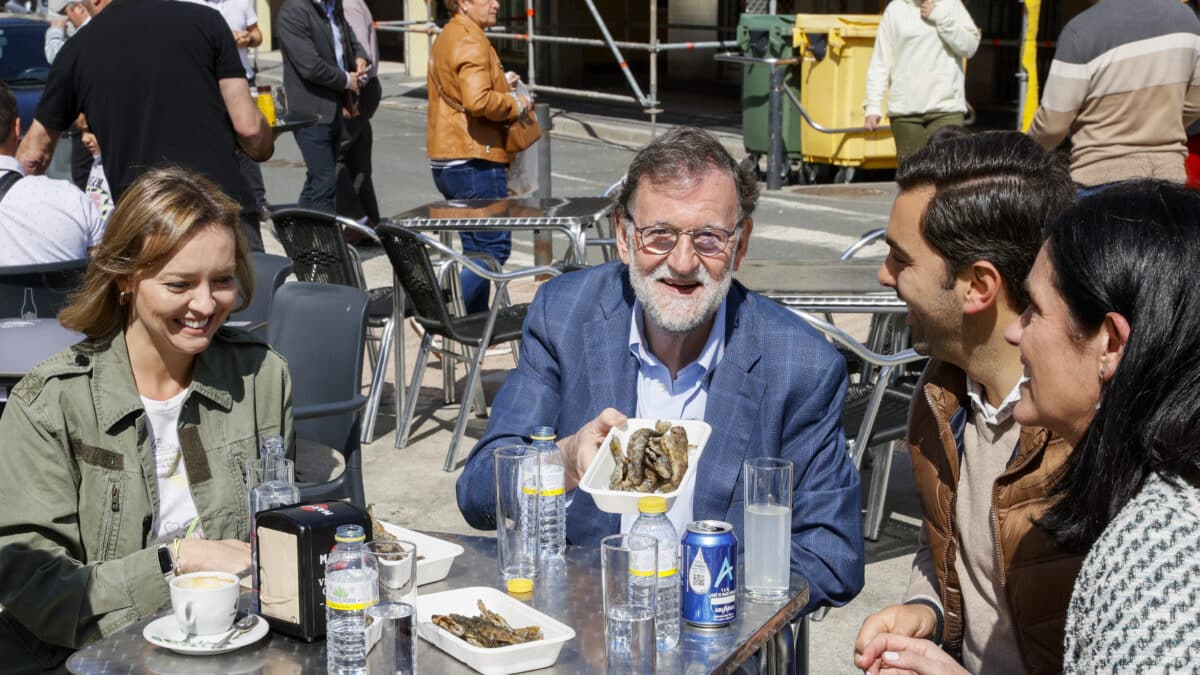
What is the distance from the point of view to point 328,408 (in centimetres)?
416

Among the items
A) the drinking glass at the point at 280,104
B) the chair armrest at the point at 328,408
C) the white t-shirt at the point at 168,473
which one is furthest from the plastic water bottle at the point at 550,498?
the drinking glass at the point at 280,104

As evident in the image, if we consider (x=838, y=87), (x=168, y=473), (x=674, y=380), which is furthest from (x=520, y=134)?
(x=838, y=87)

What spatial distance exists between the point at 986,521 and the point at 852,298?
7.12 feet

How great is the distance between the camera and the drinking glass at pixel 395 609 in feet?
7.68

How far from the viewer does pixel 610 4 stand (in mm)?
25156

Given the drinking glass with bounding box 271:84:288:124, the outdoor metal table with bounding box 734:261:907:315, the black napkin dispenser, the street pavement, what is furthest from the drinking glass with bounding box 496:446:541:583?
the drinking glass with bounding box 271:84:288:124

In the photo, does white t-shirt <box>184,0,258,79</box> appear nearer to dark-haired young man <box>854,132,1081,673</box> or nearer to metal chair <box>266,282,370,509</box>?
metal chair <box>266,282,370,509</box>

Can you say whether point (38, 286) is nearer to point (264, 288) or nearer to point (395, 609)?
point (264, 288)

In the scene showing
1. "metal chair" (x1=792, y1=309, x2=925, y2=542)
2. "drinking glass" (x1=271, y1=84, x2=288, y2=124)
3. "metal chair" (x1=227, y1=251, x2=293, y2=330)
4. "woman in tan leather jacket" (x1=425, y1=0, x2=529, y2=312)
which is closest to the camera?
"metal chair" (x1=792, y1=309, x2=925, y2=542)

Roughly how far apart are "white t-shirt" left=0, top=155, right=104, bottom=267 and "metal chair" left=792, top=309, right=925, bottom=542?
2.62 meters

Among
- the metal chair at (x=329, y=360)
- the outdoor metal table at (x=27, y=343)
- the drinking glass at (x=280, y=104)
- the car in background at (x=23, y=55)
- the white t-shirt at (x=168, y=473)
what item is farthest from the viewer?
the car in background at (x=23, y=55)

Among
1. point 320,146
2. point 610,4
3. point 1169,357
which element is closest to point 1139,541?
point 1169,357

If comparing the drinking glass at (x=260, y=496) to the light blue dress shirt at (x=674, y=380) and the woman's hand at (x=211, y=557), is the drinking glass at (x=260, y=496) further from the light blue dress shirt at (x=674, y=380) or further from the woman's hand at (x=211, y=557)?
the light blue dress shirt at (x=674, y=380)

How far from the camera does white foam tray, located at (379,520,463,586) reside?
110 inches
